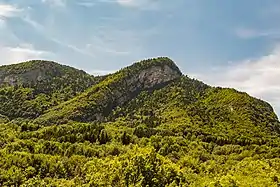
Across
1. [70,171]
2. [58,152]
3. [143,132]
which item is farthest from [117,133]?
[70,171]

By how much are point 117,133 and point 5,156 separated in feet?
212

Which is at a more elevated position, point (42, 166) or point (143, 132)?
point (143, 132)

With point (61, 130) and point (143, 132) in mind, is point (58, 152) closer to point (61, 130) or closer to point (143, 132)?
point (61, 130)

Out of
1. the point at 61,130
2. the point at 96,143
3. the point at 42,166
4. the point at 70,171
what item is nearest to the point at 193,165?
the point at 70,171

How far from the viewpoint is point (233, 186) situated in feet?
211

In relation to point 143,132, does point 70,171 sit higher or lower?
lower

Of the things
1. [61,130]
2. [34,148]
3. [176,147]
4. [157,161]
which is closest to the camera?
[157,161]

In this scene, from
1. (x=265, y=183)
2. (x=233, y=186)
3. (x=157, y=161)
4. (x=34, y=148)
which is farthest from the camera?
(x=34, y=148)

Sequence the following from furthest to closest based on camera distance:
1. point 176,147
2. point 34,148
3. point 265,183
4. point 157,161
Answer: point 176,147
point 34,148
point 157,161
point 265,183

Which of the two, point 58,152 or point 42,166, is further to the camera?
point 58,152

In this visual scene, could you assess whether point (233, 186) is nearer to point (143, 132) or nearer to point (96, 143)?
point (96, 143)

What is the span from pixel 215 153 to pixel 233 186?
10258 cm

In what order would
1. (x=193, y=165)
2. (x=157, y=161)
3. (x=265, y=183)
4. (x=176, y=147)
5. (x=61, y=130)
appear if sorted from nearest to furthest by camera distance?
1. (x=265, y=183)
2. (x=157, y=161)
3. (x=193, y=165)
4. (x=176, y=147)
5. (x=61, y=130)

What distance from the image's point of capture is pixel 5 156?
132750 mm
